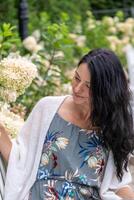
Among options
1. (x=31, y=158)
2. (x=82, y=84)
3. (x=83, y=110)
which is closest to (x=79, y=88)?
(x=82, y=84)

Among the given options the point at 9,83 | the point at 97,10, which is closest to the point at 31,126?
the point at 9,83

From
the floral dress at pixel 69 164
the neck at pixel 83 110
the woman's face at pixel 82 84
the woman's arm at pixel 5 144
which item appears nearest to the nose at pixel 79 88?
the woman's face at pixel 82 84

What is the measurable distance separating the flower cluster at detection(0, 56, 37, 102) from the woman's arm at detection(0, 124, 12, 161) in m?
0.29

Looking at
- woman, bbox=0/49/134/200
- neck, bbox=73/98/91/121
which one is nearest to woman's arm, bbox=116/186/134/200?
woman, bbox=0/49/134/200

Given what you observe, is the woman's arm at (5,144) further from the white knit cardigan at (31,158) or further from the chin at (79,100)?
the chin at (79,100)

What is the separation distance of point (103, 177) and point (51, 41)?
2.78 metres

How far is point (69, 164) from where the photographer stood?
10.3 feet

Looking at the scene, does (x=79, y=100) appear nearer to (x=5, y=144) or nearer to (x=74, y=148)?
(x=74, y=148)

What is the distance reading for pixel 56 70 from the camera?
19.6 feet

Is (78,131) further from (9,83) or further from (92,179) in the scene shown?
(9,83)

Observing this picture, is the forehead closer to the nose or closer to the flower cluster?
the nose

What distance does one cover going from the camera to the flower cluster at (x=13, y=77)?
11.2ft

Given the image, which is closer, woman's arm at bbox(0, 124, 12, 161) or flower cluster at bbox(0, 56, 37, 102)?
woman's arm at bbox(0, 124, 12, 161)

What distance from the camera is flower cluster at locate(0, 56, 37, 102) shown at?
342cm
